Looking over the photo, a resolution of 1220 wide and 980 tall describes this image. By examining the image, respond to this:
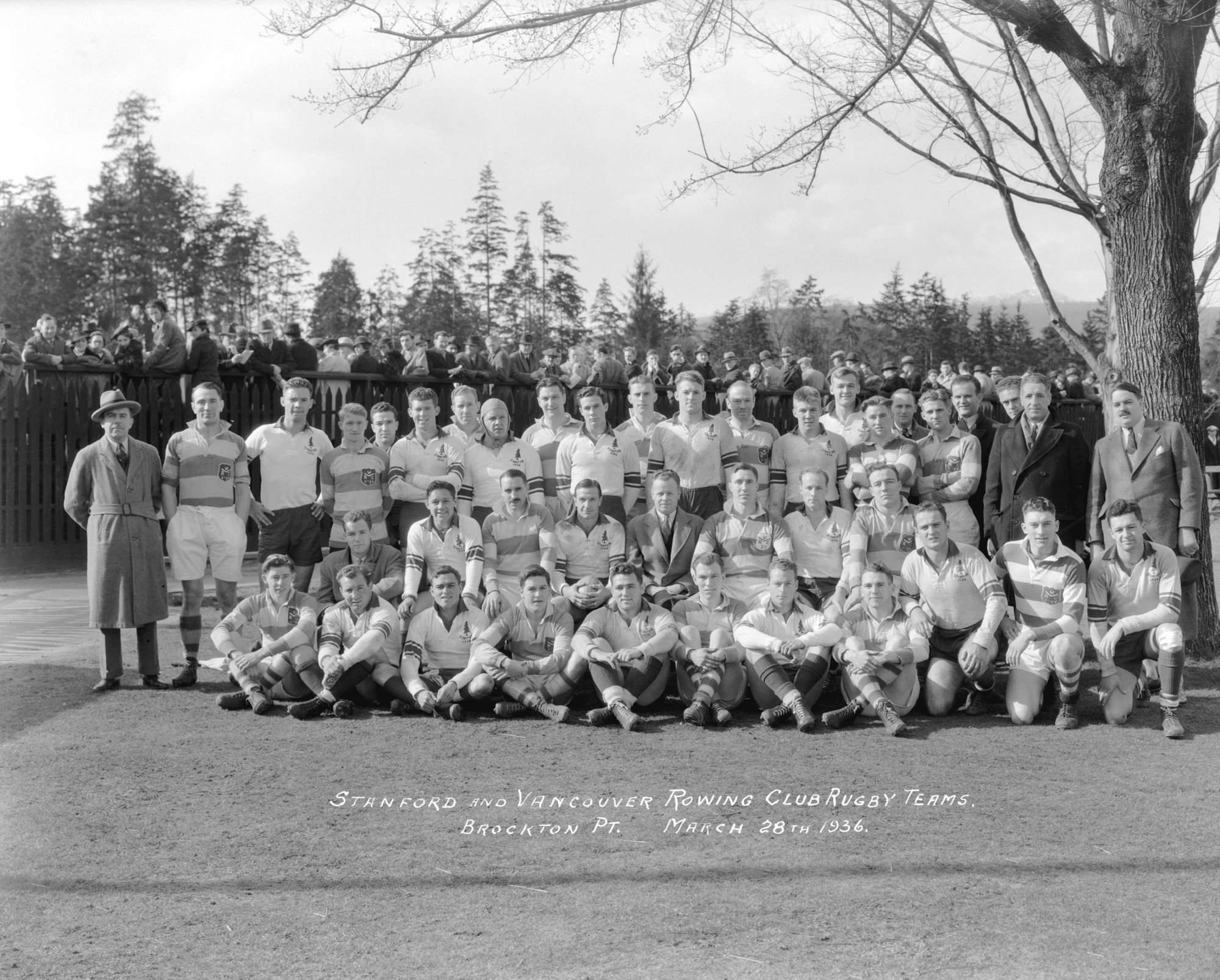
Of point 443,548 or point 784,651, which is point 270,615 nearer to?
point 443,548

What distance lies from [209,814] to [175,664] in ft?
11.5

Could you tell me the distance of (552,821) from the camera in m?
5.08

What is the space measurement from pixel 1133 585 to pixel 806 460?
238 centimetres

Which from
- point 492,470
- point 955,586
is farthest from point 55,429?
point 955,586

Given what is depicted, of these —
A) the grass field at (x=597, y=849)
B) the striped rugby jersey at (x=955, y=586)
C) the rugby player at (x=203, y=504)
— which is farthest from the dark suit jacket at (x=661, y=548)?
the rugby player at (x=203, y=504)

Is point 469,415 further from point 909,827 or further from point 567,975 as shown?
point 567,975

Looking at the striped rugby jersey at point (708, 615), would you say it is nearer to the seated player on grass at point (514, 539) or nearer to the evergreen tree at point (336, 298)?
the seated player on grass at point (514, 539)

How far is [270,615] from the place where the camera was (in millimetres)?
7508

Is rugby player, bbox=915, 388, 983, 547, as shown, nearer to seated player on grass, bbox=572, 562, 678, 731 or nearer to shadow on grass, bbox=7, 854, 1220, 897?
seated player on grass, bbox=572, 562, 678, 731

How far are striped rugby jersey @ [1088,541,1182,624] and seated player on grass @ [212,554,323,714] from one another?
5.08 m

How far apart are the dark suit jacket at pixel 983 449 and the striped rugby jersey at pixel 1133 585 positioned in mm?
1260

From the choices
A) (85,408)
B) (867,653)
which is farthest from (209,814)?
(85,408)

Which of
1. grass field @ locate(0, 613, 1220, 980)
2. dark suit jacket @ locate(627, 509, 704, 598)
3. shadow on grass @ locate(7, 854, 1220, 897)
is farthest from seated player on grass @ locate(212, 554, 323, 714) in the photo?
shadow on grass @ locate(7, 854, 1220, 897)

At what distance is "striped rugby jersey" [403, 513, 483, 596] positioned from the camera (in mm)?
7613
